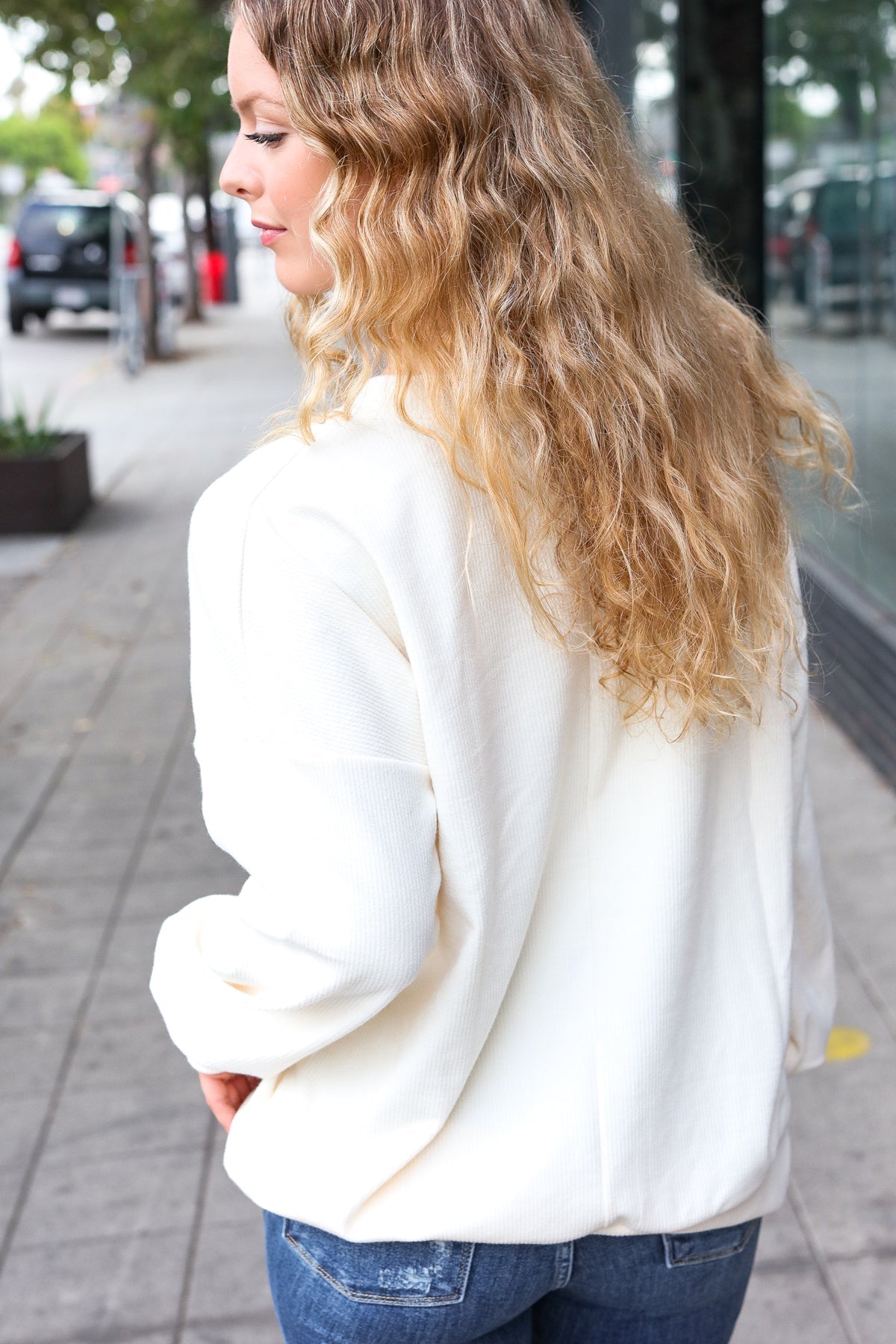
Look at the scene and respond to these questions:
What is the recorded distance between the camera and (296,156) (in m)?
1.14

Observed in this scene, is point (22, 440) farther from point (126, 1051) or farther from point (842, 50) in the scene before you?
point (126, 1051)

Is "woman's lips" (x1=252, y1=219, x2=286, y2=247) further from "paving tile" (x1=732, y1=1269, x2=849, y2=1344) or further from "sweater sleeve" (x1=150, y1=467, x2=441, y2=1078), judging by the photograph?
"paving tile" (x1=732, y1=1269, x2=849, y2=1344)

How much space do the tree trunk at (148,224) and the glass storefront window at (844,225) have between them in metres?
13.5

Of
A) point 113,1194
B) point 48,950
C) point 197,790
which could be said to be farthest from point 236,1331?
point 197,790

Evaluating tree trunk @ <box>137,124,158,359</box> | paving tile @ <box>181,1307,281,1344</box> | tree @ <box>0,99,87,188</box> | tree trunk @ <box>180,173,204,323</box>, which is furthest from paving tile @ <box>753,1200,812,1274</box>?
tree @ <box>0,99,87,188</box>

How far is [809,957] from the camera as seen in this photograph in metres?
1.51

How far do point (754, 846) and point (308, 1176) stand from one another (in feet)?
1.59

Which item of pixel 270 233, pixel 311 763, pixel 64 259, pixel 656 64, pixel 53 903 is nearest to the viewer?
pixel 311 763

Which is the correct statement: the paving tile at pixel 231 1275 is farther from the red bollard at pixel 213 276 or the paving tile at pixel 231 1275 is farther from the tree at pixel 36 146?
the tree at pixel 36 146

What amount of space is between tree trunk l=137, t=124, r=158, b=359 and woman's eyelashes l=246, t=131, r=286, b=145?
1888cm

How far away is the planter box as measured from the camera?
9.73 metres

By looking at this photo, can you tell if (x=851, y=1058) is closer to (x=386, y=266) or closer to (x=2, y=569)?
(x=386, y=266)

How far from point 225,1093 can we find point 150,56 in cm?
1832

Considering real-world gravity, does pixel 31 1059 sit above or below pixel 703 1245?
below
